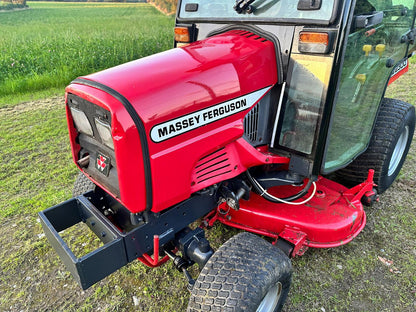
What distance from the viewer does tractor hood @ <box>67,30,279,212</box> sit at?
1.55m

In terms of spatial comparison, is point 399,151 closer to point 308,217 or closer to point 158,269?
point 308,217

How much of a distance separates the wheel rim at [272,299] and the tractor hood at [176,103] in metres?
0.73

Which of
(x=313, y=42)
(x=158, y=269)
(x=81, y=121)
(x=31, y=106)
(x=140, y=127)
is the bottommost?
(x=31, y=106)

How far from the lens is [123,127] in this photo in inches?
58.6

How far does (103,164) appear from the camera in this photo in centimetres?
182

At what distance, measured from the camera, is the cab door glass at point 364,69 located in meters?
2.11

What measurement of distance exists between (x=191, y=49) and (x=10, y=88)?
5.94m

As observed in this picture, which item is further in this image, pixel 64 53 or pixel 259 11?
pixel 64 53

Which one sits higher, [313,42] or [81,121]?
[313,42]

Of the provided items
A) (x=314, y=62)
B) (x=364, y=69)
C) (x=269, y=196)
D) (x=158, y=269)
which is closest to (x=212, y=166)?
(x=269, y=196)

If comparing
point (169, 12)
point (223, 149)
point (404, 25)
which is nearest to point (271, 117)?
point (223, 149)

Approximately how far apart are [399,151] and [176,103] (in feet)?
8.89

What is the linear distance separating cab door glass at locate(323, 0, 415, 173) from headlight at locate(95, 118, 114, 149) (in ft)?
4.63

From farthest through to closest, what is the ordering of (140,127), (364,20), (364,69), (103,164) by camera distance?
(364,69), (364,20), (103,164), (140,127)
